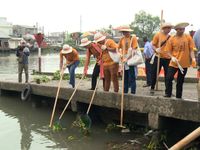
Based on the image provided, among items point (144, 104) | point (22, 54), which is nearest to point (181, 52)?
point (144, 104)

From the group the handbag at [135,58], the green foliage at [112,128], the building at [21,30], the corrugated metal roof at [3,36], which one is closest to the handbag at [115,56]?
the handbag at [135,58]

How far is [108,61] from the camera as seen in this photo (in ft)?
27.6

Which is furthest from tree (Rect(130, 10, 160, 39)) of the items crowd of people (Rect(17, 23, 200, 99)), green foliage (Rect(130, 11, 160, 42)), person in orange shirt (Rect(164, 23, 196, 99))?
person in orange shirt (Rect(164, 23, 196, 99))

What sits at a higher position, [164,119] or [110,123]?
[164,119]

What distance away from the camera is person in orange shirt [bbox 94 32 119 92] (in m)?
8.23

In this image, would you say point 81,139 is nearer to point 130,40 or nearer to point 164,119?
point 164,119

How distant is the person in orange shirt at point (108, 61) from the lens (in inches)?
324

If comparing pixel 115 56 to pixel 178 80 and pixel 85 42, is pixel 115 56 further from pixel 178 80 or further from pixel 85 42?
pixel 178 80

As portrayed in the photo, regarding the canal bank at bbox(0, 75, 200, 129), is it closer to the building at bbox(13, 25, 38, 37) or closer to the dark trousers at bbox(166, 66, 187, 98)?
the dark trousers at bbox(166, 66, 187, 98)

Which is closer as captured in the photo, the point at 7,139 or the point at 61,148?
the point at 61,148

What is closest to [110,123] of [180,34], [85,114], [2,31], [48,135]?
[85,114]

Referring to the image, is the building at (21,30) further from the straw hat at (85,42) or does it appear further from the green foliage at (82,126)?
the green foliage at (82,126)

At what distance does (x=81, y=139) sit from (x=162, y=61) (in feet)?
8.80

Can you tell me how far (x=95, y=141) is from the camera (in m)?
7.84
